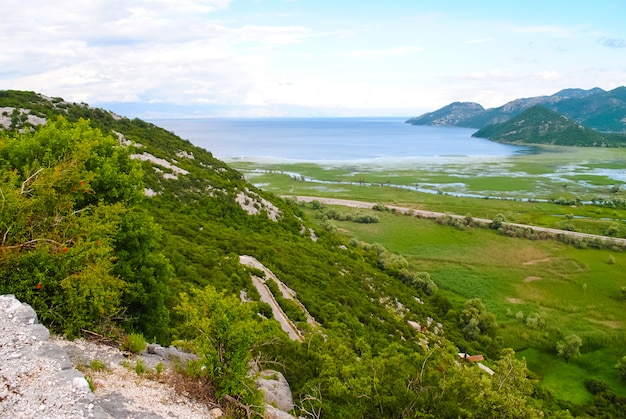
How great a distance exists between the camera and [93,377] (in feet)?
38.5

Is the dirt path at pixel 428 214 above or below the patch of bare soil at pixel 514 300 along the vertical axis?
above

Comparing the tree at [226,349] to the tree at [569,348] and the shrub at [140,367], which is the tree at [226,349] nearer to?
the shrub at [140,367]

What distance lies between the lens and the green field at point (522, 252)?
1711 inches

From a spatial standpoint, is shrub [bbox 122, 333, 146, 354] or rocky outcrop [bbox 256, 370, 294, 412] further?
rocky outcrop [bbox 256, 370, 294, 412]

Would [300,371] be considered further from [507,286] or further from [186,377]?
[507,286]

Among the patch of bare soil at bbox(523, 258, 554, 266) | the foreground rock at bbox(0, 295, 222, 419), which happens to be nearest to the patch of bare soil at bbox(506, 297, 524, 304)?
the patch of bare soil at bbox(523, 258, 554, 266)

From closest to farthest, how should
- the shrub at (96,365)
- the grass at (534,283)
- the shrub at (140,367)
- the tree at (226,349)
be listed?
1. the shrub at (96,365)
2. the tree at (226,349)
3. the shrub at (140,367)
4. the grass at (534,283)

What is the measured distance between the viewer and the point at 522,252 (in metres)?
70.6

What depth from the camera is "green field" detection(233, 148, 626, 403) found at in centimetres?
4347

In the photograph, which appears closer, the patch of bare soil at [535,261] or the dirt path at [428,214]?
the patch of bare soil at [535,261]

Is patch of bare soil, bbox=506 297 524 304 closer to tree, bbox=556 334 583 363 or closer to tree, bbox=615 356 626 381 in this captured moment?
tree, bbox=556 334 583 363

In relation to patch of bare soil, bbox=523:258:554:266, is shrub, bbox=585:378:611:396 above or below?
below

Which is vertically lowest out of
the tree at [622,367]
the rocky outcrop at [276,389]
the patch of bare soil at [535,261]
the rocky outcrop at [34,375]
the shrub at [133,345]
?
the tree at [622,367]

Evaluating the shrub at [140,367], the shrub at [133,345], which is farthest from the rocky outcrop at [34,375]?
the shrub at [133,345]
